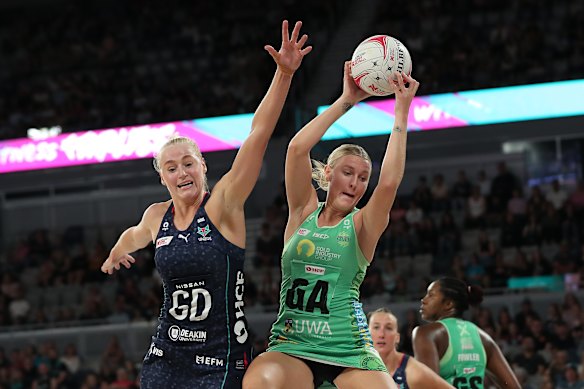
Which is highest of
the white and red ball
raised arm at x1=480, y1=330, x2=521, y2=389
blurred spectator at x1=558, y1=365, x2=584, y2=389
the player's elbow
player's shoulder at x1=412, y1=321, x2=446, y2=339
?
the white and red ball

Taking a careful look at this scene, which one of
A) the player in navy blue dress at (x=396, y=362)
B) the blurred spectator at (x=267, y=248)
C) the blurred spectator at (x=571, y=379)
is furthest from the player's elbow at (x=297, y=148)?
the blurred spectator at (x=267, y=248)

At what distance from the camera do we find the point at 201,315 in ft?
16.1

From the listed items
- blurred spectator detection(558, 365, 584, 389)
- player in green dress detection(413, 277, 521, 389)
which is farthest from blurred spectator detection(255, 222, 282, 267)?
player in green dress detection(413, 277, 521, 389)

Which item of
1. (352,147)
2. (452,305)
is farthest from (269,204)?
(352,147)

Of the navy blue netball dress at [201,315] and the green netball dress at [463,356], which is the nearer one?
the navy blue netball dress at [201,315]

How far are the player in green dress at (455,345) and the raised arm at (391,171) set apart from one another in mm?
2050

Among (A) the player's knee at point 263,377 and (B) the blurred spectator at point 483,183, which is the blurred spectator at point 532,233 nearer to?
(B) the blurred spectator at point 483,183

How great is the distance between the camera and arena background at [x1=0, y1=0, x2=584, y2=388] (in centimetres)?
1484

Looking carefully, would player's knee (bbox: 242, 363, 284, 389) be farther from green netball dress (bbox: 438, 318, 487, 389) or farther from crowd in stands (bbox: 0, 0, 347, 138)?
crowd in stands (bbox: 0, 0, 347, 138)

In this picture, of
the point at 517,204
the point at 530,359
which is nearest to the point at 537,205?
the point at 517,204

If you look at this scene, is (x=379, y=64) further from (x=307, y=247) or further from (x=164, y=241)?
(x=164, y=241)

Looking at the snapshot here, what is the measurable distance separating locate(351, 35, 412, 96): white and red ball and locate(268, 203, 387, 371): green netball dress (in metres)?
0.76

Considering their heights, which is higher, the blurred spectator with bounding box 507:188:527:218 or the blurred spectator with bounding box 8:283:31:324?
the blurred spectator with bounding box 507:188:527:218

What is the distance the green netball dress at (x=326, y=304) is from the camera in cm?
519
